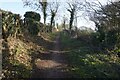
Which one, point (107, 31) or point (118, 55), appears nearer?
point (118, 55)

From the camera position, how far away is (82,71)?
1573 cm

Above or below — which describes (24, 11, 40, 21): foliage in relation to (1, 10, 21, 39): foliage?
above

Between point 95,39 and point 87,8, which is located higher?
point 87,8

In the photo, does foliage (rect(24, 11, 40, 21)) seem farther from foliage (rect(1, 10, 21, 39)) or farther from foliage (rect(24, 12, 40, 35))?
foliage (rect(1, 10, 21, 39))

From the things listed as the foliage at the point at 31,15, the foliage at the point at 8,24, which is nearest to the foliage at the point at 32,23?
the foliage at the point at 31,15

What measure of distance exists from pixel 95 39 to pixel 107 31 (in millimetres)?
1736

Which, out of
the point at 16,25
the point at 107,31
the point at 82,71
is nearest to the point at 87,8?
the point at 82,71

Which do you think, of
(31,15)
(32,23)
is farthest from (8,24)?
(31,15)

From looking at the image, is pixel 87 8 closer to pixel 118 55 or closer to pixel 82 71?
pixel 82 71

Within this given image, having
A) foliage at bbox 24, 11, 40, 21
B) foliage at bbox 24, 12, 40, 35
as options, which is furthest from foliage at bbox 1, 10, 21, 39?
foliage at bbox 24, 11, 40, 21

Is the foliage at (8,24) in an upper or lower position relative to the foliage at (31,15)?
lower

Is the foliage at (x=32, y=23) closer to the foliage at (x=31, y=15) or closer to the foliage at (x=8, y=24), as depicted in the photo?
the foliage at (x=31, y=15)

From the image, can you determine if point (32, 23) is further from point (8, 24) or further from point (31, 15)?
point (8, 24)

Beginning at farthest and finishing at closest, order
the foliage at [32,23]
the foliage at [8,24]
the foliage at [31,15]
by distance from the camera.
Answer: the foliage at [31,15] → the foliage at [32,23] → the foliage at [8,24]
